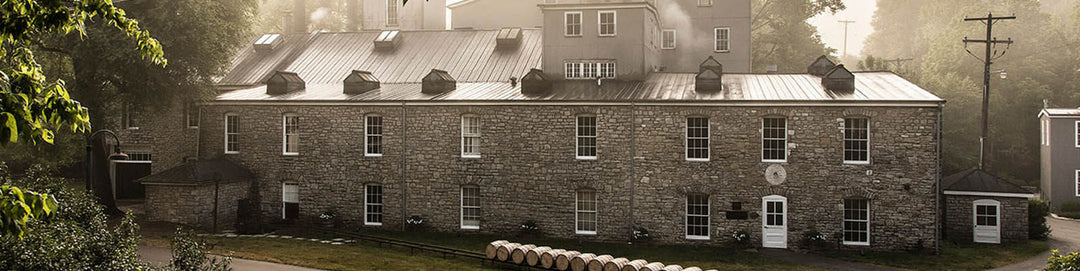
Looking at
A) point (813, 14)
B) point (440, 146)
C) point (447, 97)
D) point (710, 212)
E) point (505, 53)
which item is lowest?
point (710, 212)

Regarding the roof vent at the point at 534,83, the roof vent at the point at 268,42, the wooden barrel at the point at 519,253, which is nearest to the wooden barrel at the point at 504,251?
the wooden barrel at the point at 519,253

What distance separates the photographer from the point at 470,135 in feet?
95.8

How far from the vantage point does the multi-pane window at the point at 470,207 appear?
96.0 ft

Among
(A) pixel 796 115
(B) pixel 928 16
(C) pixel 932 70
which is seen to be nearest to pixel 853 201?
(A) pixel 796 115

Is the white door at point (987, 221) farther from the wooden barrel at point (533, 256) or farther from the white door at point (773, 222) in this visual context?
the wooden barrel at point (533, 256)

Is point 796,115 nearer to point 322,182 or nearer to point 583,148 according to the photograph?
point 583,148

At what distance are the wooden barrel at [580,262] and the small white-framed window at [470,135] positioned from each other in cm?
818

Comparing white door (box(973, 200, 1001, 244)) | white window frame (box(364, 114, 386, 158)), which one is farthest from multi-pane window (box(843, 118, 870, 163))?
white window frame (box(364, 114, 386, 158))

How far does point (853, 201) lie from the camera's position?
2627 cm

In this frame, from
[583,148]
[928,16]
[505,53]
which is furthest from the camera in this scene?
[928,16]

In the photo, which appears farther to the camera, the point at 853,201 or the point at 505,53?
the point at 505,53

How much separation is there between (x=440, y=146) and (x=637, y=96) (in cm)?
726

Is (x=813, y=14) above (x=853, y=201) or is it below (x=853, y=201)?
above

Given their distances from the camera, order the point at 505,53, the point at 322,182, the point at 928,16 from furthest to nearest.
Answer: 1. the point at 928,16
2. the point at 505,53
3. the point at 322,182
